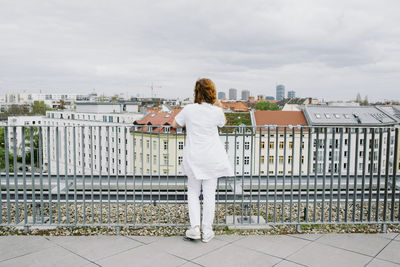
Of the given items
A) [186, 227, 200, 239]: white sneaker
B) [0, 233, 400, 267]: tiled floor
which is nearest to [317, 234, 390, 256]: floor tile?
[0, 233, 400, 267]: tiled floor

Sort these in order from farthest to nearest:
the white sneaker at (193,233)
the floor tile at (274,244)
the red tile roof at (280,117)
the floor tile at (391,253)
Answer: the red tile roof at (280,117) < the white sneaker at (193,233) < the floor tile at (274,244) < the floor tile at (391,253)

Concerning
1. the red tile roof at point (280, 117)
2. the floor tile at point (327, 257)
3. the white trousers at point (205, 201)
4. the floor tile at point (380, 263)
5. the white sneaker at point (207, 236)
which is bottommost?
the red tile roof at point (280, 117)

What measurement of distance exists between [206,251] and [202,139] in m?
1.15

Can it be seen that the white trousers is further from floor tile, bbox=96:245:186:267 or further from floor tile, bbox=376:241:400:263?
floor tile, bbox=376:241:400:263

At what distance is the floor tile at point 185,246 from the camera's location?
3725 millimetres

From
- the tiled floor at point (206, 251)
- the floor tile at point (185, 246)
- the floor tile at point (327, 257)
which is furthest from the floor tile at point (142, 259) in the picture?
the floor tile at point (327, 257)

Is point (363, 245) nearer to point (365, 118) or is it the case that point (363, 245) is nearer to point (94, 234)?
point (94, 234)

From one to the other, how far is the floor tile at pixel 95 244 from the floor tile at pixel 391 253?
8.18 ft

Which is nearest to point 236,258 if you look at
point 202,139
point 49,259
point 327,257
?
point 327,257

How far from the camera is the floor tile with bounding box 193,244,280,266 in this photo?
11.5ft

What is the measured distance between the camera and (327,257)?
3.66m

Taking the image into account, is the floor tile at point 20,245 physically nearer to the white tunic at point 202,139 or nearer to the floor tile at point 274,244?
the white tunic at point 202,139

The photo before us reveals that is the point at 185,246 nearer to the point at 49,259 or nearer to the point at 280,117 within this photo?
the point at 49,259

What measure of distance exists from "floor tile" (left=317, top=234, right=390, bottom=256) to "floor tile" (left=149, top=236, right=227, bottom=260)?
120 centimetres
